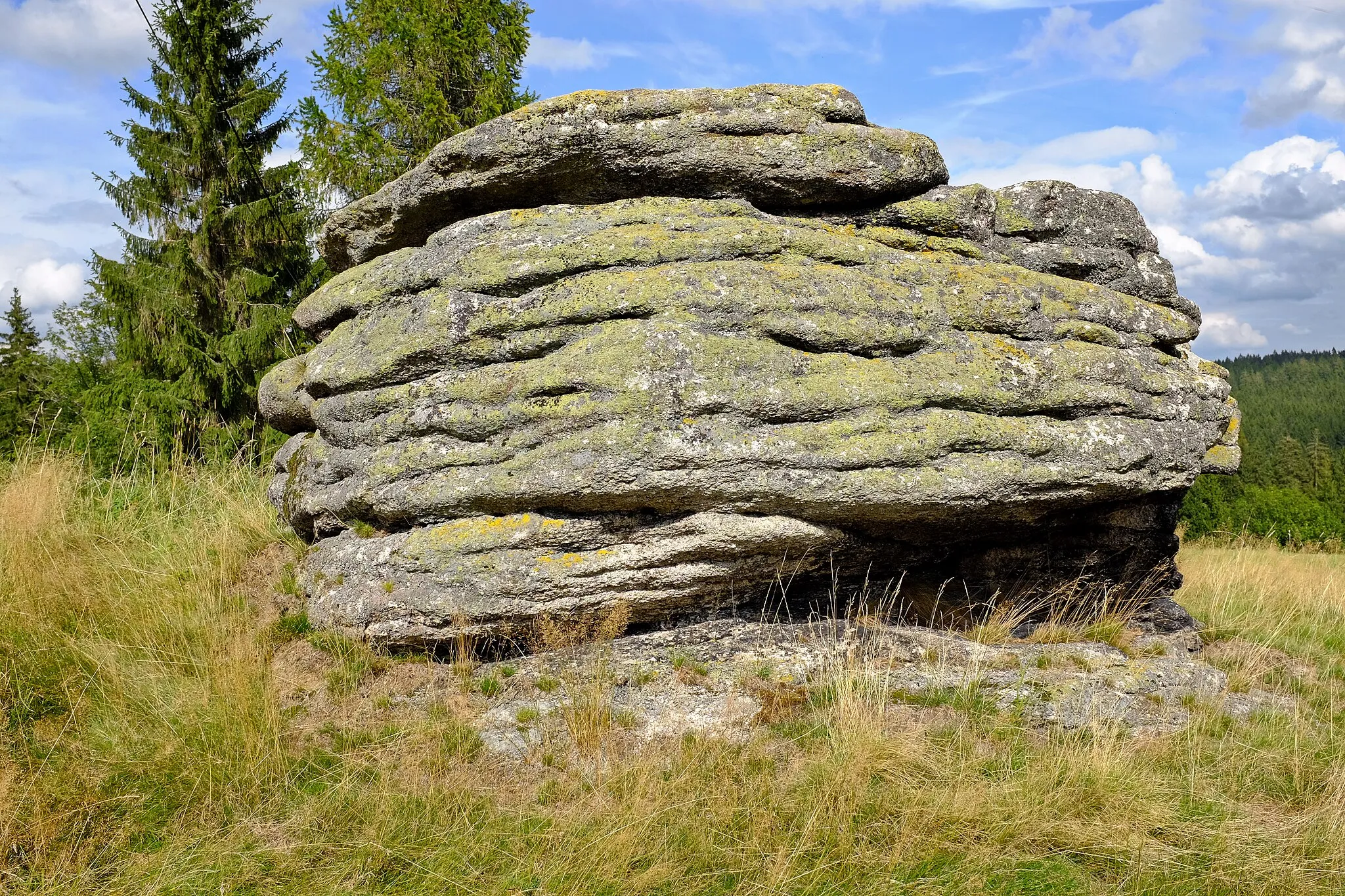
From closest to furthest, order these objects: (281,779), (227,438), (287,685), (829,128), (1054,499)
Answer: (281,779) < (287,685) < (1054,499) < (829,128) < (227,438)

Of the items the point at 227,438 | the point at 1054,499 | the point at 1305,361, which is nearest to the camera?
the point at 1054,499

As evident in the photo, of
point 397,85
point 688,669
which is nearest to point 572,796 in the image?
point 688,669

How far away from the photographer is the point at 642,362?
626 cm

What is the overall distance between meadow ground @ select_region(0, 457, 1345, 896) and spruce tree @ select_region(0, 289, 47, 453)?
26.5ft

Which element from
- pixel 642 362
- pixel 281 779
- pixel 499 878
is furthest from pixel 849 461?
pixel 281 779

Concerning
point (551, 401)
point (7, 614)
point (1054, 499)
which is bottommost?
point (7, 614)

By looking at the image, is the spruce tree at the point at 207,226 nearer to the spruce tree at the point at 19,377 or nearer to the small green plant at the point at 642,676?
the spruce tree at the point at 19,377

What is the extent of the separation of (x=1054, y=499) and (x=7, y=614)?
8.40m

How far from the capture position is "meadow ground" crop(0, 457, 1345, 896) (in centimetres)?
438

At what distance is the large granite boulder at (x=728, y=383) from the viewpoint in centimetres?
632

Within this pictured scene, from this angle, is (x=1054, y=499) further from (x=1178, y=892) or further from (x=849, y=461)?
(x=1178, y=892)

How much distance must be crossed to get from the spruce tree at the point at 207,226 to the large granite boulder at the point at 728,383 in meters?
11.2

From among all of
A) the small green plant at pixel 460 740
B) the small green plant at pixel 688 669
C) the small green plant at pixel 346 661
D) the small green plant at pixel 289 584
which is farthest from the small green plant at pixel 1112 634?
the small green plant at pixel 289 584

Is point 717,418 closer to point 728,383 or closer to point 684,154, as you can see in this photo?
point 728,383
